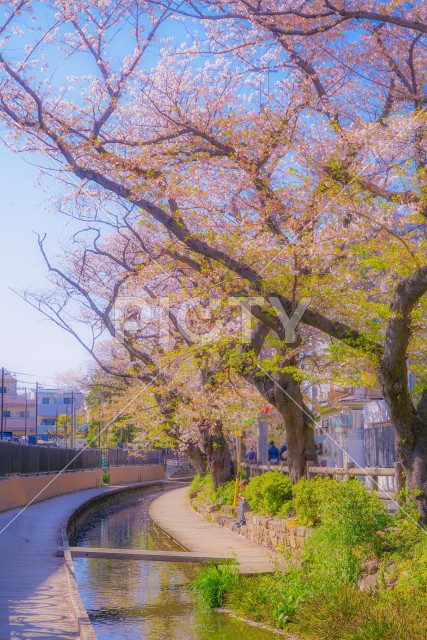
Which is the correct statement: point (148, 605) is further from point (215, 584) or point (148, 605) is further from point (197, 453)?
point (197, 453)

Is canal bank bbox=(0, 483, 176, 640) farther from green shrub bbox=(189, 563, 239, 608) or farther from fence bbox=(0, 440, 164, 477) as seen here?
fence bbox=(0, 440, 164, 477)

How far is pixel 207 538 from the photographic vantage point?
2084 centimetres

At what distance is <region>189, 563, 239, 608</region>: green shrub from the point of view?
40.6ft

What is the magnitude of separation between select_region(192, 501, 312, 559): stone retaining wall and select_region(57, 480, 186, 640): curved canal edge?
3902 millimetres

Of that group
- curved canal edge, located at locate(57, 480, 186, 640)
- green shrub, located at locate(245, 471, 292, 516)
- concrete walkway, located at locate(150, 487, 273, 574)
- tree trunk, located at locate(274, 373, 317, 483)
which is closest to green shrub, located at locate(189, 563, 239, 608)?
concrete walkway, located at locate(150, 487, 273, 574)

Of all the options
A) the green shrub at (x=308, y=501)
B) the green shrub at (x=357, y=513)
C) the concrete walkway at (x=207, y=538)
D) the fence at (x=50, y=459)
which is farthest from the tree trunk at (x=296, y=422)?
the fence at (x=50, y=459)

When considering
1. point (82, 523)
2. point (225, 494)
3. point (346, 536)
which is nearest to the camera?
point (346, 536)

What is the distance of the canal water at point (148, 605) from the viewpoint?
1066cm

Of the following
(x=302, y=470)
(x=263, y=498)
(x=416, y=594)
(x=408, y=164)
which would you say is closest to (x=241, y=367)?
(x=302, y=470)

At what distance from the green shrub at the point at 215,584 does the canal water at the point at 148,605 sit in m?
0.21

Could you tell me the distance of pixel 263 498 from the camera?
19.9 metres

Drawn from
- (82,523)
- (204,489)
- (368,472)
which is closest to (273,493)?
(368,472)

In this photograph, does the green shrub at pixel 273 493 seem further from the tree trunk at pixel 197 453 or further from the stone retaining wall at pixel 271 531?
the tree trunk at pixel 197 453

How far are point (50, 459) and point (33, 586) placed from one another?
24.0 metres
